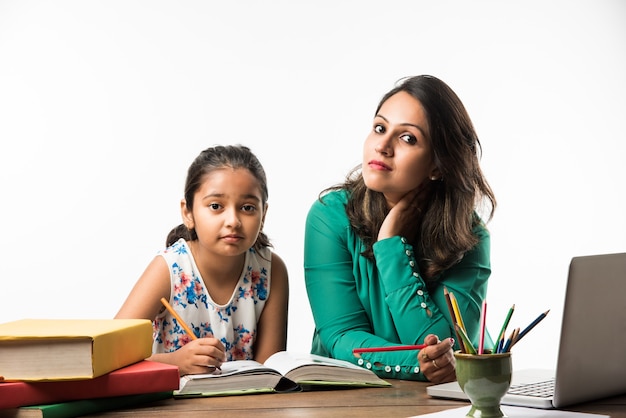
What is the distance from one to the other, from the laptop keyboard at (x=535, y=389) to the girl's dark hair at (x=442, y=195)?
598mm

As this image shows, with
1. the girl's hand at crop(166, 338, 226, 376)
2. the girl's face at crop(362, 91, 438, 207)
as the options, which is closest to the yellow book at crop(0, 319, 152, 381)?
the girl's hand at crop(166, 338, 226, 376)

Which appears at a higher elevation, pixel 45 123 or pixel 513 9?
pixel 513 9

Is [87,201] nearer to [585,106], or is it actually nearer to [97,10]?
[97,10]

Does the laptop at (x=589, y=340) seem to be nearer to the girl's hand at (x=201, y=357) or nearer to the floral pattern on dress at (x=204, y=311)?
the girl's hand at (x=201, y=357)

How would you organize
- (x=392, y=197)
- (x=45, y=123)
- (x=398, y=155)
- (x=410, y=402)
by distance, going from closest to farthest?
(x=410, y=402) → (x=398, y=155) → (x=392, y=197) → (x=45, y=123)

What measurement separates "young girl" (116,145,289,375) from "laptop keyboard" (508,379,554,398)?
2.48 feet

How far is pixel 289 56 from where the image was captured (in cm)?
372

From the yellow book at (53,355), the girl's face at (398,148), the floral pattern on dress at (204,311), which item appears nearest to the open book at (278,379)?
the yellow book at (53,355)

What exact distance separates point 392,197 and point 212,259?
19.0 inches

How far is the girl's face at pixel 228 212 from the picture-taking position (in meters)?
1.84

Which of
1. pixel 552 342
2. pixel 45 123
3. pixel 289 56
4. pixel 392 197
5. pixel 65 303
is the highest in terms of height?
pixel 289 56

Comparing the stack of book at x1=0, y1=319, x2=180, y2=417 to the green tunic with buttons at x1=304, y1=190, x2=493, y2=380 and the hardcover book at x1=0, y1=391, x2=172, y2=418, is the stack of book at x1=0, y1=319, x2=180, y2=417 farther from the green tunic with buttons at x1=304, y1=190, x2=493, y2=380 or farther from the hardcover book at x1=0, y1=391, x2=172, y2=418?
the green tunic with buttons at x1=304, y1=190, x2=493, y2=380

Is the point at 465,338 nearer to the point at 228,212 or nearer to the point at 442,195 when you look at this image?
the point at 228,212

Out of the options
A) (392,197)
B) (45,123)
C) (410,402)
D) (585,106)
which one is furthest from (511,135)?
(410,402)
